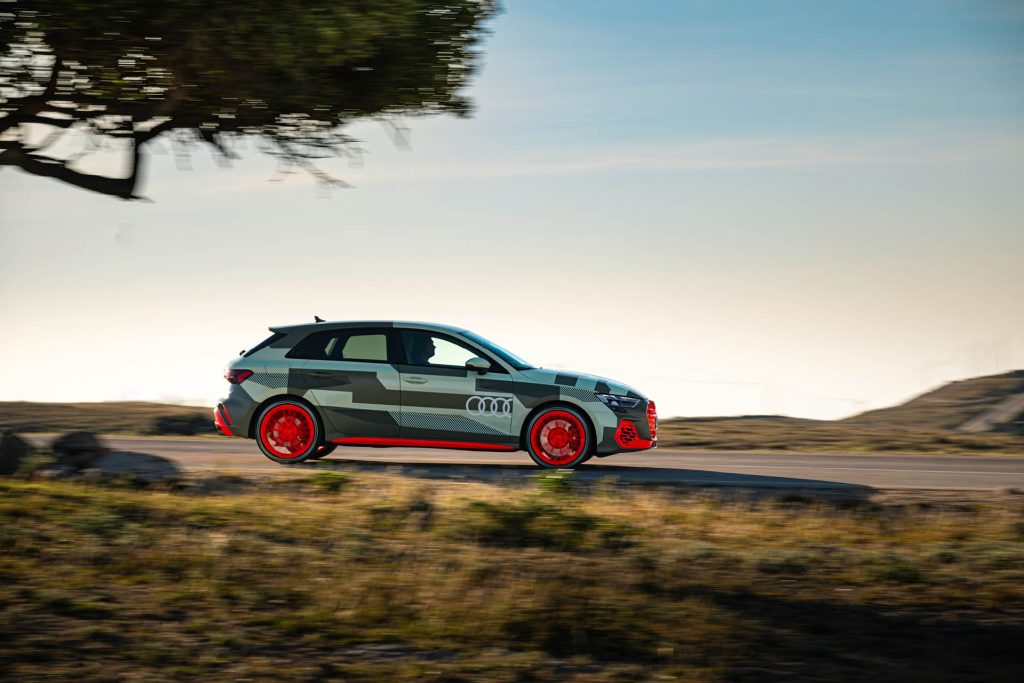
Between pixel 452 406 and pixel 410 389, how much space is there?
57 centimetres

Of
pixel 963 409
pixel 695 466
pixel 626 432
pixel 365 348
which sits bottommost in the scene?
pixel 695 466

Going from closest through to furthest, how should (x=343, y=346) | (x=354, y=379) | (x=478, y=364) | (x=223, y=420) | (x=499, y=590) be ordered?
(x=499, y=590)
(x=478, y=364)
(x=354, y=379)
(x=343, y=346)
(x=223, y=420)

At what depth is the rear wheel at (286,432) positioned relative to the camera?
14398 millimetres

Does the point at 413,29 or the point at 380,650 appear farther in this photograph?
the point at 413,29

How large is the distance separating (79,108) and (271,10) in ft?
9.47

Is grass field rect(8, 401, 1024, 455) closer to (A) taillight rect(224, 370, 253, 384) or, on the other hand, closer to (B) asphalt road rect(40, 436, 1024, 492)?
(B) asphalt road rect(40, 436, 1024, 492)

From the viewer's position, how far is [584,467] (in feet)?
47.0

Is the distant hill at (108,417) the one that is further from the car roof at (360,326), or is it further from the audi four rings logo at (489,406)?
the audi four rings logo at (489,406)

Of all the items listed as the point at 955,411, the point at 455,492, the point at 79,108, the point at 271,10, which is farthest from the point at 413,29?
the point at 955,411

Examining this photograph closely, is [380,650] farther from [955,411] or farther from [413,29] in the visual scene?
[955,411]

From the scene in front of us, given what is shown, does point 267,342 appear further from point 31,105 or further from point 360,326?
point 31,105

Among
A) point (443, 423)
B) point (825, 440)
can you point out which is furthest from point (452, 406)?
point (825, 440)

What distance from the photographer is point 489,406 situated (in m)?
13.8

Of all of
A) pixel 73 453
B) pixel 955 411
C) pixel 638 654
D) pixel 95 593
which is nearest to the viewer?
pixel 638 654
